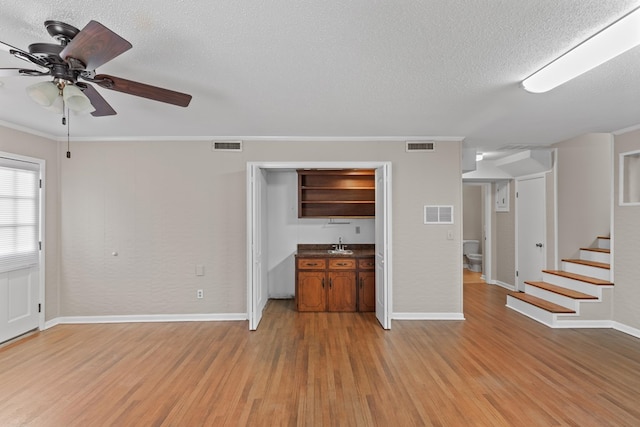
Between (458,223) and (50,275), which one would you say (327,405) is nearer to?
(458,223)

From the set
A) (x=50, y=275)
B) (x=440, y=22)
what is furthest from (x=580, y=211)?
(x=50, y=275)

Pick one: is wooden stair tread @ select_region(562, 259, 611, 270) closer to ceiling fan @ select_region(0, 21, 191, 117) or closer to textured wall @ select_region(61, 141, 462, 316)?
textured wall @ select_region(61, 141, 462, 316)

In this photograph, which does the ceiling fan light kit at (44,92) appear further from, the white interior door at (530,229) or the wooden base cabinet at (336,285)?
the white interior door at (530,229)

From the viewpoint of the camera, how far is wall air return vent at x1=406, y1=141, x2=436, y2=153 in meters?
4.61

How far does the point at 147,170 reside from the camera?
4559 mm

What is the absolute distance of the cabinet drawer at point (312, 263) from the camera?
16.3 feet

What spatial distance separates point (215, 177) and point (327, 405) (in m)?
3.27

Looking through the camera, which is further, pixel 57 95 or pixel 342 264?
pixel 342 264

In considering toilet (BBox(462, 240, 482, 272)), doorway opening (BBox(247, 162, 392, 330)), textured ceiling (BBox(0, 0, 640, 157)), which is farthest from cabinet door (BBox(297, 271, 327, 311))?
toilet (BBox(462, 240, 482, 272))

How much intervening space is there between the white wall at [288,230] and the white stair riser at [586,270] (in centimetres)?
305

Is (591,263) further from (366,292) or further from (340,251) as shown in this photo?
(340,251)

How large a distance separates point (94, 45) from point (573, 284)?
5.98 metres

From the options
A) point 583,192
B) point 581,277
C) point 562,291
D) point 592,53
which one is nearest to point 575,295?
point 562,291

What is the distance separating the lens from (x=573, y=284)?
4.66 meters
